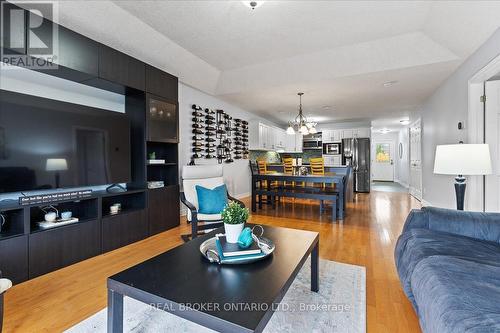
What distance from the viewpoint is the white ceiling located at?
2520 millimetres

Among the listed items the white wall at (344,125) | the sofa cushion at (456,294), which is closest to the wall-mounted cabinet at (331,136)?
the white wall at (344,125)

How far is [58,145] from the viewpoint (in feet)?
7.87

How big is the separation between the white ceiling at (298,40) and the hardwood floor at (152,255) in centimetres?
244

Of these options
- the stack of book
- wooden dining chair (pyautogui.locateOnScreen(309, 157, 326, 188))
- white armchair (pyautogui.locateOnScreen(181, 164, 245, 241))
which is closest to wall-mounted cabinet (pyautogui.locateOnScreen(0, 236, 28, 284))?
white armchair (pyautogui.locateOnScreen(181, 164, 245, 241))

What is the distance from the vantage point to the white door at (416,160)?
6016 millimetres

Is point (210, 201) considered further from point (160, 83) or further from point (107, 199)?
point (160, 83)

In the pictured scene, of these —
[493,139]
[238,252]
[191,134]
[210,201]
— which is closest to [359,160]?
[493,139]

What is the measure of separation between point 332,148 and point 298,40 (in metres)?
5.62

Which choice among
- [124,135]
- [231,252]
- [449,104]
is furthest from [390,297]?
[449,104]

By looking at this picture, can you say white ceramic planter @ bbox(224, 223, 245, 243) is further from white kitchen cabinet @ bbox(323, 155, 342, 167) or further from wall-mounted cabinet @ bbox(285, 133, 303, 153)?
white kitchen cabinet @ bbox(323, 155, 342, 167)

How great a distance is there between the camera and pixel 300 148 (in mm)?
8797

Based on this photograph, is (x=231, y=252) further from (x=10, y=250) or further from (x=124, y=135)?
(x=124, y=135)

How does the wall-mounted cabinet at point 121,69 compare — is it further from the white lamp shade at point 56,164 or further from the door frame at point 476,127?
the door frame at point 476,127

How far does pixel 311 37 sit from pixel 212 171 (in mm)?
2412
